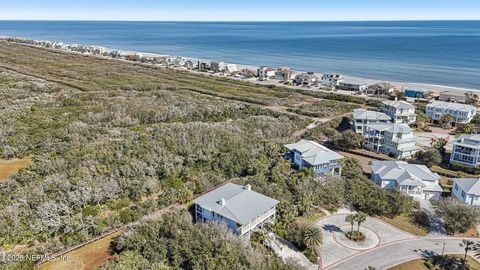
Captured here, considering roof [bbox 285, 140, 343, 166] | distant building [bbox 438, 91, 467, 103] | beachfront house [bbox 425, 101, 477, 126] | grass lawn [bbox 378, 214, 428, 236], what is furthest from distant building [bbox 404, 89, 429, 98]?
grass lawn [bbox 378, 214, 428, 236]

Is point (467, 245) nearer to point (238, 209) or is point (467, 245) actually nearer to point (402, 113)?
point (238, 209)

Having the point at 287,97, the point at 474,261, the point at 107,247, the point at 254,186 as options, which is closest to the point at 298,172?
the point at 254,186

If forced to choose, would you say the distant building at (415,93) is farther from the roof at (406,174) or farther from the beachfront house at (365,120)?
the roof at (406,174)

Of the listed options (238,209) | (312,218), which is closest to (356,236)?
(312,218)

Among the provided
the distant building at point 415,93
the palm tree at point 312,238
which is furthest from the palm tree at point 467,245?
the distant building at point 415,93

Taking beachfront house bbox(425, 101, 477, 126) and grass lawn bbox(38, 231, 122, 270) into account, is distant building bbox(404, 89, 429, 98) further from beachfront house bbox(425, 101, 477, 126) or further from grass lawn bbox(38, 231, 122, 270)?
grass lawn bbox(38, 231, 122, 270)

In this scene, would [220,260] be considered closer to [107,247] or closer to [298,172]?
[107,247]
